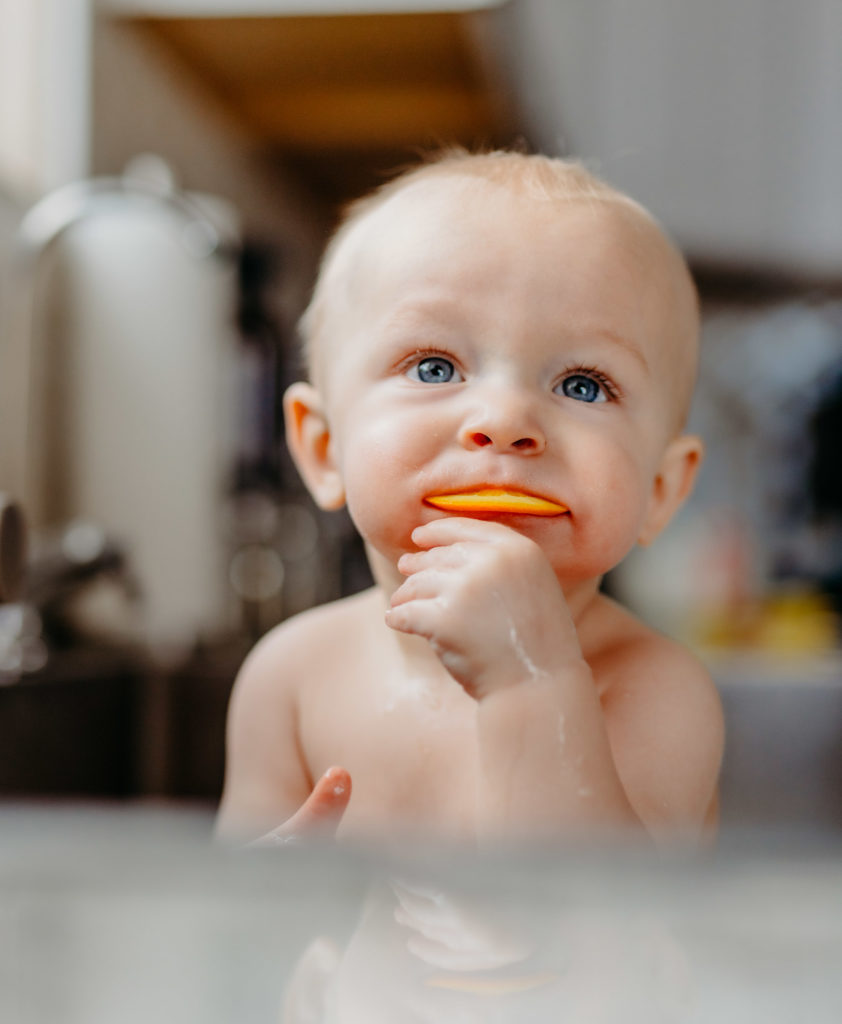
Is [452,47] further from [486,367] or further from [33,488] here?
[486,367]

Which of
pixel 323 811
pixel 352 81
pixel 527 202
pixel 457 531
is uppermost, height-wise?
pixel 352 81

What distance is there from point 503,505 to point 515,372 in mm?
54

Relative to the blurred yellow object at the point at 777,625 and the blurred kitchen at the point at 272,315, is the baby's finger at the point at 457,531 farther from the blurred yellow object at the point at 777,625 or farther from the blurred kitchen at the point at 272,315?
the blurred yellow object at the point at 777,625

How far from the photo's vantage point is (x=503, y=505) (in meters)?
0.43

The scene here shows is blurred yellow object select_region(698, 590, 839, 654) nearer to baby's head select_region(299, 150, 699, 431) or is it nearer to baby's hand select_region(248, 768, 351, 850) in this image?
baby's head select_region(299, 150, 699, 431)

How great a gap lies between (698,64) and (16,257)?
3.95ft

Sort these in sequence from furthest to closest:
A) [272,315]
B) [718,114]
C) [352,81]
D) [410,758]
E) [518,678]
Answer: [718,114], [352,81], [272,315], [410,758], [518,678]

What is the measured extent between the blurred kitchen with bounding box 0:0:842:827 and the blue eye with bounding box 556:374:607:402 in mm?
299

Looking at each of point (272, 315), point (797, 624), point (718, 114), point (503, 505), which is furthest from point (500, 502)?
point (718, 114)

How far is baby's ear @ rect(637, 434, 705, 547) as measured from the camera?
1.80 ft

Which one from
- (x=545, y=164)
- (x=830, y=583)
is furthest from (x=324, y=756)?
(x=830, y=583)

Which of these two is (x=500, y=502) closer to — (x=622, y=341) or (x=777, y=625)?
(x=622, y=341)

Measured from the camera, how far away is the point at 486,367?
→ 45cm

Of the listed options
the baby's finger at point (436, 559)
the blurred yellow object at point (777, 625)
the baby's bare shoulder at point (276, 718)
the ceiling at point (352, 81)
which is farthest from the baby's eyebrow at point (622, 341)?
the blurred yellow object at point (777, 625)
